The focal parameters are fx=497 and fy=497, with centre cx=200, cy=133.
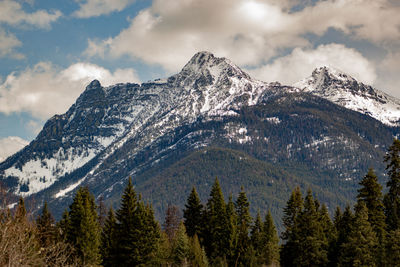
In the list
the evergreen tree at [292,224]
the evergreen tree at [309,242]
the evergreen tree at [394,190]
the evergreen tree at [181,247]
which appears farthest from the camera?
the evergreen tree at [292,224]

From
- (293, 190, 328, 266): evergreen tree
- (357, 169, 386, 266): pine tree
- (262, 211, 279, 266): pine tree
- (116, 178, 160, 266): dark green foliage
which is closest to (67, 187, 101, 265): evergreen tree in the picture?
(116, 178, 160, 266): dark green foliage

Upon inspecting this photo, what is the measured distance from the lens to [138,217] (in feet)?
246

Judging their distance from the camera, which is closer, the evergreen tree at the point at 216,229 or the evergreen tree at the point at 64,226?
the evergreen tree at the point at 64,226

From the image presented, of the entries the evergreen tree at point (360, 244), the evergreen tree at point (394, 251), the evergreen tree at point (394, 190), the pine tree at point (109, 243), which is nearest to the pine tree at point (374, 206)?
the evergreen tree at point (394, 190)

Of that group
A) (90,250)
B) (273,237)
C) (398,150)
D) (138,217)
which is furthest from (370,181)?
(90,250)

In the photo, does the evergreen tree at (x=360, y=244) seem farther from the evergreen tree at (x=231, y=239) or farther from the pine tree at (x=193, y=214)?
the pine tree at (x=193, y=214)

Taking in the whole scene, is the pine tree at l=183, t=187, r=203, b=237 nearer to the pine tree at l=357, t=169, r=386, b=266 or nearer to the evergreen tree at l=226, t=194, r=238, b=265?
the evergreen tree at l=226, t=194, r=238, b=265

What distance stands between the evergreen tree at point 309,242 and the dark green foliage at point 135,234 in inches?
857

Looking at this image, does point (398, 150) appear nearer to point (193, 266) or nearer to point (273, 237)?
point (273, 237)

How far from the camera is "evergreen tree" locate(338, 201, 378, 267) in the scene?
62688 millimetres

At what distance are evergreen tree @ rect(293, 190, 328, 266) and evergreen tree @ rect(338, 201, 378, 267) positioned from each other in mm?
7502

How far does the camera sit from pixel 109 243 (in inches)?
3351

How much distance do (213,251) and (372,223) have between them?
25.9m

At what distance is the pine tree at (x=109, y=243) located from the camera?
78.0 metres
